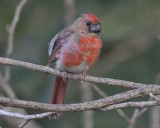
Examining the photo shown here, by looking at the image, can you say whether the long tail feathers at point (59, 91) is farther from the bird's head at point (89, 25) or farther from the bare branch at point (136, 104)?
the bare branch at point (136, 104)

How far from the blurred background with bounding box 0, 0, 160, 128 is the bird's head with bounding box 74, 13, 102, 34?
4.73 ft

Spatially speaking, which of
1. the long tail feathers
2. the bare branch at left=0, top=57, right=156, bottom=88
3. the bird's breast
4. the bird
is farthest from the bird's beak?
the bare branch at left=0, top=57, right=156, bottom=88

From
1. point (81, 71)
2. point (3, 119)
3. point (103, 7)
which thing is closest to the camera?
point (81, 71)

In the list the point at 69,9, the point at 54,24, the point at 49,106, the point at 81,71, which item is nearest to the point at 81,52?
the point at 81,71

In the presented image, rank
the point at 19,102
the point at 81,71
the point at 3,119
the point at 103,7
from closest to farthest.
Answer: the point at 19,102
the point at 81,71
the point at 3,119
the point at 103,7

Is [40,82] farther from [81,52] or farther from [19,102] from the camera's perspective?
[19,102]

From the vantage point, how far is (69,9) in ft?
22.0

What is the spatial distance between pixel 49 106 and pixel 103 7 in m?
3.43

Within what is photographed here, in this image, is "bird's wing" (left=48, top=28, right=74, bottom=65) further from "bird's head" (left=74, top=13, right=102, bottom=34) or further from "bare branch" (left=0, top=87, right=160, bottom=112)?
"bare branch" (left=0, top=87, right=160, bottom=112)

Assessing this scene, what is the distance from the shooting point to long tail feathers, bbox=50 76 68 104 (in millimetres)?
4820

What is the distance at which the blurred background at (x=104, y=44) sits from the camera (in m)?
6.74

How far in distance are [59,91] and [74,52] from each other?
0.32 m

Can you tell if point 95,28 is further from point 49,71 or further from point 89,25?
point 49,71

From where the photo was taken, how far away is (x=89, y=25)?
512 cm
